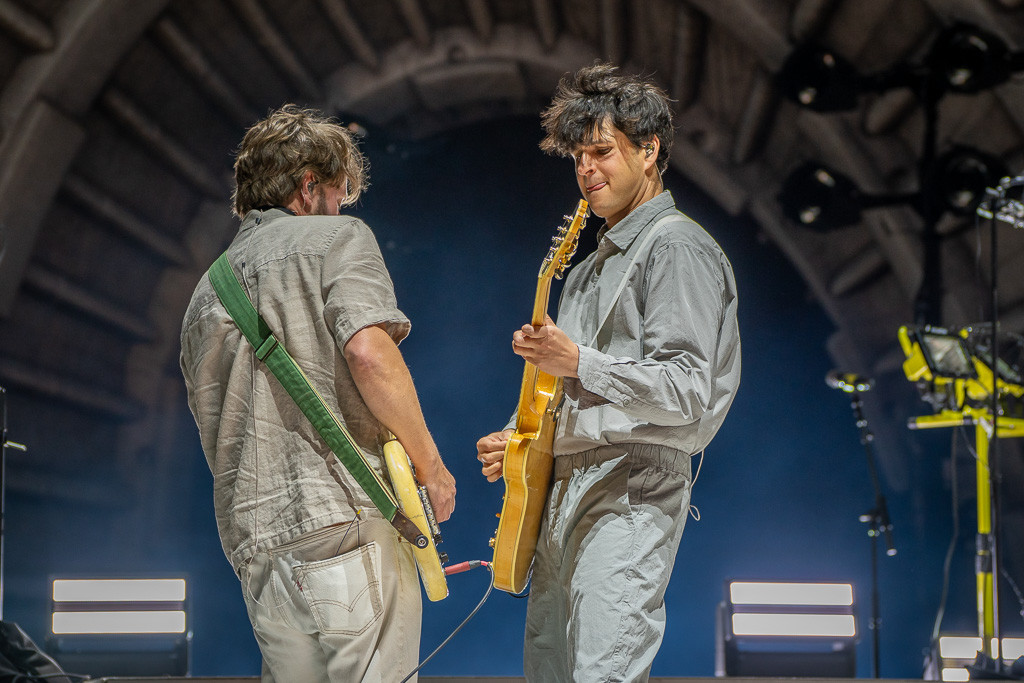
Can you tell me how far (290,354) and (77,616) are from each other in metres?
2.91

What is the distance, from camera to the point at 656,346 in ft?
5.66

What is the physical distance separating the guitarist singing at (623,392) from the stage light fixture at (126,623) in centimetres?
260

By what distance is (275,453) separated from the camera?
177cm

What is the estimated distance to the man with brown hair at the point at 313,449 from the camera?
169 cm

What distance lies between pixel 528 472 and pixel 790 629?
257 centimetres

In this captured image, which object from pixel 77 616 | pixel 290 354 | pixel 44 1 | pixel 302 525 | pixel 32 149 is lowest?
pixel 77 616

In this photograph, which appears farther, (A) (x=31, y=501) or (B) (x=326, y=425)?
(A) (x=31, y=501)

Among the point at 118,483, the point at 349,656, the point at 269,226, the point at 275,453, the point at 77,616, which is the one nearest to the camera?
the point at 349,656

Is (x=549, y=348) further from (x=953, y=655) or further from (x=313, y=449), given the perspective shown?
(x=953, y=655)

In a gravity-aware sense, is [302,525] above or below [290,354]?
below

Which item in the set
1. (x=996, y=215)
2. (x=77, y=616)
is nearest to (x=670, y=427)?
(x=996, y=215)

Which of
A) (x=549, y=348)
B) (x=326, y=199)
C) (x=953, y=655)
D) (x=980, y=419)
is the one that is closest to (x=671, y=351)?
(x=549, y=348)

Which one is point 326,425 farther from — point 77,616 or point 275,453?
point 77,616

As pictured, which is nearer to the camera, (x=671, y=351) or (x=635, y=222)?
(x=671, y=351)
